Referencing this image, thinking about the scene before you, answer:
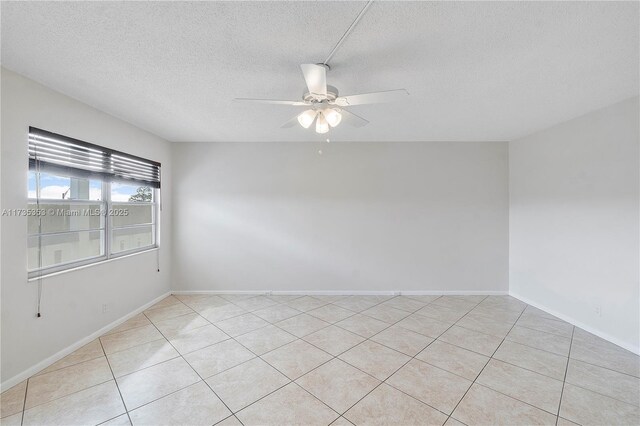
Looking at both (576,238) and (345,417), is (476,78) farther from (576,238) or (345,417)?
(345,417)

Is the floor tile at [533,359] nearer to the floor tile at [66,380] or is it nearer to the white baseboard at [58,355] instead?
the floor tile at [66,380]

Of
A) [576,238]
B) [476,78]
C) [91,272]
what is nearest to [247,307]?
[91,272]

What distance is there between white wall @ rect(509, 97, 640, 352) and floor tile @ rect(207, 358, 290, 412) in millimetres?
3535

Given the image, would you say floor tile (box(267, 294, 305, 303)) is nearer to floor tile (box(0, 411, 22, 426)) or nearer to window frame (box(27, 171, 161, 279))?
window frame (box(27, 171, 161, 279))

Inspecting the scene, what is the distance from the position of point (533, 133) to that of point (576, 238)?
5.17ft

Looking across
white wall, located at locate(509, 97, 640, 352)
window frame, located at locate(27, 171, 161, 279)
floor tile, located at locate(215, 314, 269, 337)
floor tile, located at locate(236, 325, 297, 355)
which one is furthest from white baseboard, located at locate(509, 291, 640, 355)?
window frame, located at locate(27, 171, 161, 279)

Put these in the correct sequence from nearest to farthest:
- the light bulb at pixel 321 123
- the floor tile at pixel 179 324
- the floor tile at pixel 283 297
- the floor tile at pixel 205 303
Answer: the light bulb at pixel 321 123 → the floor tile at pixel 179 324 → the floor tile at pixel 205 303 → the floor tile at pixel 283 297

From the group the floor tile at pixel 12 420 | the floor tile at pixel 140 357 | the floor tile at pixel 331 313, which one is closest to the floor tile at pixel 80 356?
the floor tile at pixel 140 357

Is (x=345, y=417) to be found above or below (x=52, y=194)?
below

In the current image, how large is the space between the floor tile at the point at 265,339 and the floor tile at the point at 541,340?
→ 2.48 meters

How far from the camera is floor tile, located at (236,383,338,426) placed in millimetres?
1661

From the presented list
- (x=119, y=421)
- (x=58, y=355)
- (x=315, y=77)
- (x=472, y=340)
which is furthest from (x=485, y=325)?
(x=58, y=355)

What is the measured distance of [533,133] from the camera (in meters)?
3.62

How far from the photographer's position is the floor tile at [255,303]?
3.59 metres
